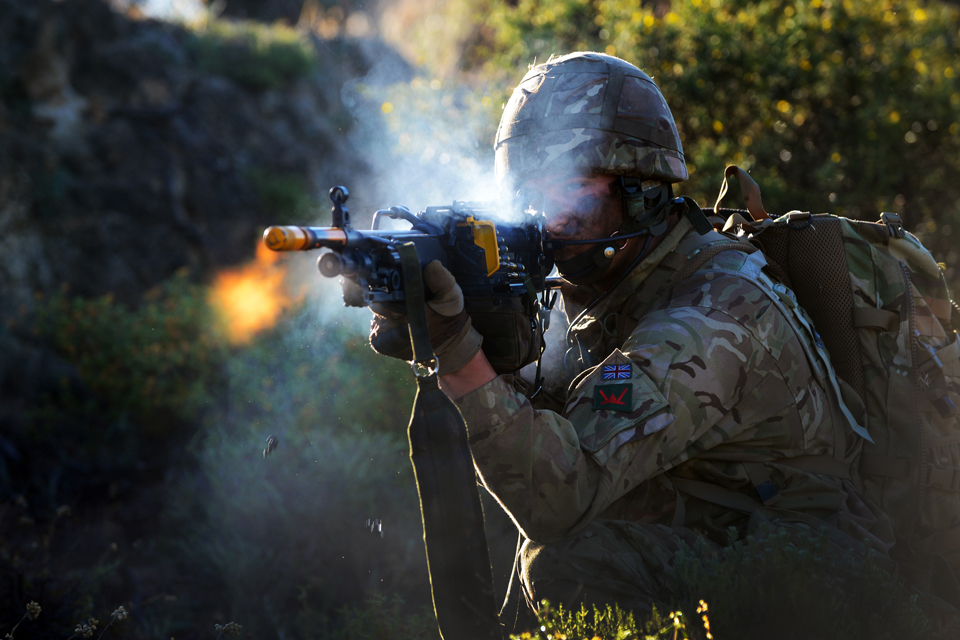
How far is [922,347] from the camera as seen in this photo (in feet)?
9.29

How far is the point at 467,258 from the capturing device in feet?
7.64

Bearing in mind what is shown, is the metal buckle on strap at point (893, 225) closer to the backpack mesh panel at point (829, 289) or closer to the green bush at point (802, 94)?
the backpack mesh panel at point (829, 289)

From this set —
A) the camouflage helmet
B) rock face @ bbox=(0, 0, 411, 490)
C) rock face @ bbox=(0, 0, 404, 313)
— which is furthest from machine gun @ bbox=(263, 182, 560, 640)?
rock face @ bbox=(0, 0, 404, 313)

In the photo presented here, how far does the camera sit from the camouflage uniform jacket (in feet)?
7.39

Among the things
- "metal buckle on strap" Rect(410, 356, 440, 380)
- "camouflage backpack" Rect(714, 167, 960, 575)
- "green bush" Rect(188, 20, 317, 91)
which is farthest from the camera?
"green bush" Rect(188, 20, 317, 91)

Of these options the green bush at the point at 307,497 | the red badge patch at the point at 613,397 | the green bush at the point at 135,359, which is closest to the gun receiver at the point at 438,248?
the red badge patch at the point at 613,397

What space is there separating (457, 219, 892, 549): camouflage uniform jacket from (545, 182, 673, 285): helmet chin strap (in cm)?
10

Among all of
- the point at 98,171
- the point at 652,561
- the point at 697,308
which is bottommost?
the point at 652,561

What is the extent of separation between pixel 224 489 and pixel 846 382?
3702mm

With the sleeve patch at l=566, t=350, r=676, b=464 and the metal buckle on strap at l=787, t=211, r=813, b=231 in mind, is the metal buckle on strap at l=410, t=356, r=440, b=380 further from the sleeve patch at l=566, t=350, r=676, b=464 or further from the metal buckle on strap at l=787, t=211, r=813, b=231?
the metal buckle on strap at l=787, t=211, r=813, b=231

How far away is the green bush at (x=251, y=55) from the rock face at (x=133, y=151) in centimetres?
5

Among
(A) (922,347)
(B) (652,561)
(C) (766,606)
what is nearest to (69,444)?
(B) (652,561)

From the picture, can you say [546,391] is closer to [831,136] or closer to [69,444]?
[69,444]

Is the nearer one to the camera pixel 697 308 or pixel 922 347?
pixel 697 308
